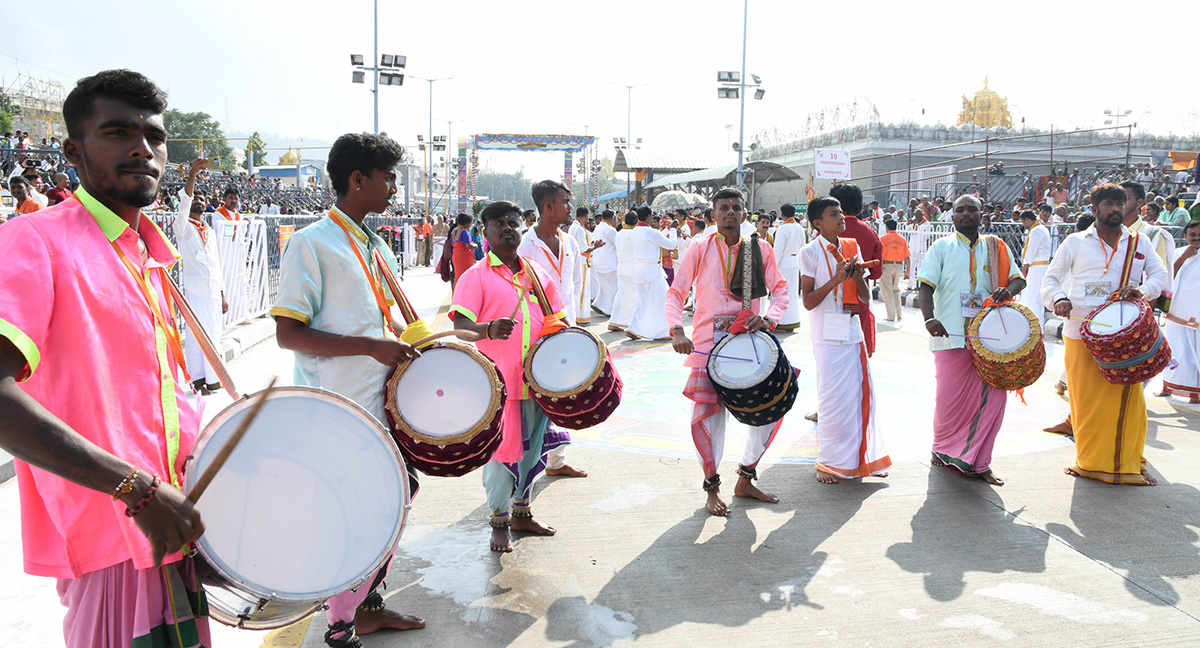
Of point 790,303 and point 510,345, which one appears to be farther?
point 790,303

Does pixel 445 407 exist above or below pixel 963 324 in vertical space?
below

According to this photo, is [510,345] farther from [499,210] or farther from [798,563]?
[798,563]

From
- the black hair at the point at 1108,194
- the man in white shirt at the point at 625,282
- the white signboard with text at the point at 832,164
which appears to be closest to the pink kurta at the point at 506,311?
the black hair at the point at 1108,194

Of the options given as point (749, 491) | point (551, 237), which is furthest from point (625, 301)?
point (749, 491)

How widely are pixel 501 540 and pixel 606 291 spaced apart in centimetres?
1014

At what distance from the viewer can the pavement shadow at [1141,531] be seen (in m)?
3.76

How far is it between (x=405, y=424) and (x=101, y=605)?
121 cm

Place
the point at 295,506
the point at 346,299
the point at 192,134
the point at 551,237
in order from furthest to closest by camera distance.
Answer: the point at 192,134 < the point at 551,237 < the point at 346,299 < the point at 295,506

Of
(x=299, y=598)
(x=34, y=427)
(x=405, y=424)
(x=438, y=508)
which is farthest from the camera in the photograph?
(x=438, y=508)

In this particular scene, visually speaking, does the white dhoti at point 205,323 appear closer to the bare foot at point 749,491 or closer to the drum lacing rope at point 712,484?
the drum lacing rope at point 712,484

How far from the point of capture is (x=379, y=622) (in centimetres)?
325

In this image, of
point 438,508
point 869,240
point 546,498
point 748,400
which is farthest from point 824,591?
point 869,240

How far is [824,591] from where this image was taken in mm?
3631

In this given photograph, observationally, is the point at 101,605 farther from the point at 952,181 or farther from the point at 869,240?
the point at 952,181
